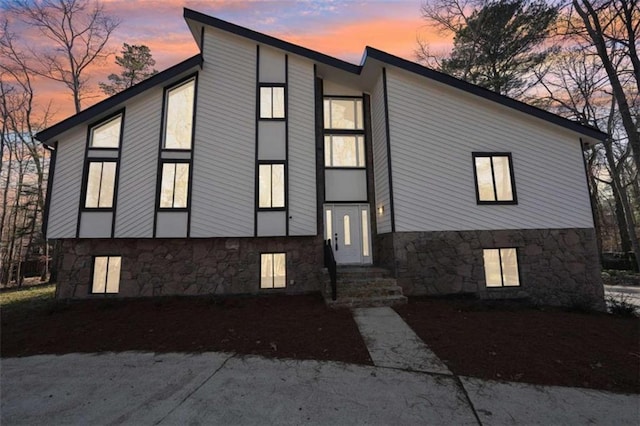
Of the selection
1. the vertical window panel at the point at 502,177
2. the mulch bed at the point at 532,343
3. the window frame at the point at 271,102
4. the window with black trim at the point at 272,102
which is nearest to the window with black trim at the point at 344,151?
the window frame at the point at 271,102

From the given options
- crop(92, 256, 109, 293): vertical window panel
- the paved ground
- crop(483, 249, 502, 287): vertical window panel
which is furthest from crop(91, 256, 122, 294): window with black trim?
crop(483, 249, 502, 287): vertical window panel

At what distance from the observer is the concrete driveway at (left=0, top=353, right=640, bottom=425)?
Result: 313cm

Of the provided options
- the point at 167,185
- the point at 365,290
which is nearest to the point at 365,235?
the point at 365,290

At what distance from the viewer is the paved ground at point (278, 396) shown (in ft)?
10.3

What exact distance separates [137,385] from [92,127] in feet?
29.4

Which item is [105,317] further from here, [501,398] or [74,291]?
[501,398]

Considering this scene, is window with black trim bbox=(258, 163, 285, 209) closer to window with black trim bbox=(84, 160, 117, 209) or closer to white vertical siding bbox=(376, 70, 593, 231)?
white vertical siding bbox=(376, 70, 593, 231)

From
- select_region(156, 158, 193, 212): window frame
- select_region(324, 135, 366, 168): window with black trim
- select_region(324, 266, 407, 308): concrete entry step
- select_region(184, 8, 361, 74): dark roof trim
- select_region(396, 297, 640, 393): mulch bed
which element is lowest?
select_region(396, 297, 640, 393): mulch bed

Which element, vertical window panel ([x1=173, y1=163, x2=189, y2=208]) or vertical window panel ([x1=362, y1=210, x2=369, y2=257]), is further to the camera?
vertical window panel ([x1=362, y1=210, x2=369, y2=257])

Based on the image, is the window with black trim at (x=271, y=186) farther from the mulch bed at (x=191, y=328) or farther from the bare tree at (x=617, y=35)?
the bare tree at (x=617, y=35)

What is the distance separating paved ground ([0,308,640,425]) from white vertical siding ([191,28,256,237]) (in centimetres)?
495

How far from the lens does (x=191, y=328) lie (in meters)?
6.29

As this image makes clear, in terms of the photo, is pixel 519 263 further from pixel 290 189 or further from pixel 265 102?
pixel 265 102

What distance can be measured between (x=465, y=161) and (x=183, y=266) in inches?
387
